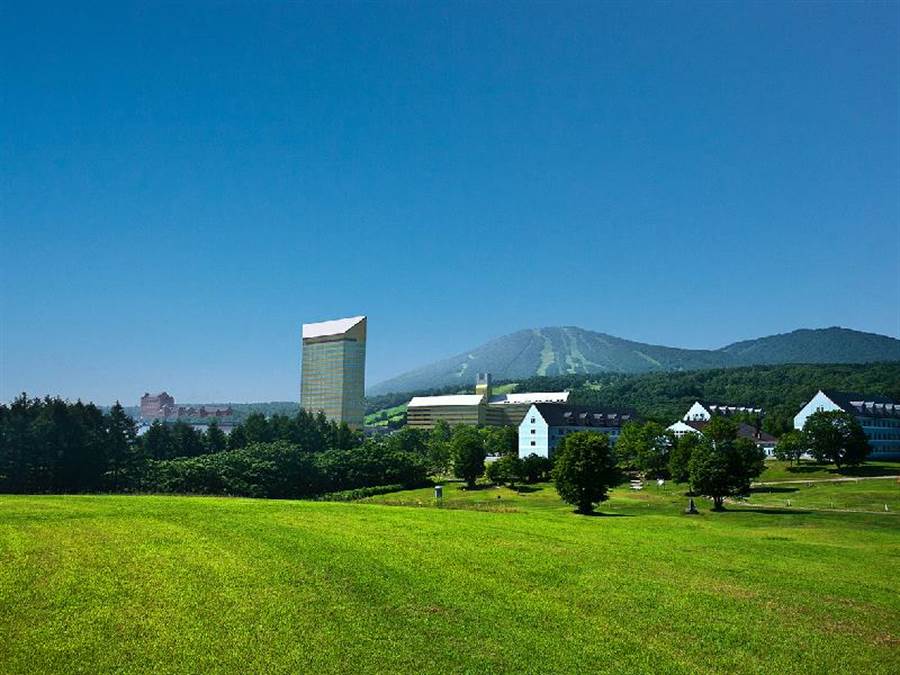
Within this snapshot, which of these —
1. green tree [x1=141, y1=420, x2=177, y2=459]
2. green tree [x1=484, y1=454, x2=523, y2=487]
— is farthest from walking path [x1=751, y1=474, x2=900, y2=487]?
green tree [x1=141, y1=420, x2=177, y2=459]

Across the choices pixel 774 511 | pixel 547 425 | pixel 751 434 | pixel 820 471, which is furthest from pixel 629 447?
pixel 774 511

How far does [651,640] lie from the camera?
18.5 metres

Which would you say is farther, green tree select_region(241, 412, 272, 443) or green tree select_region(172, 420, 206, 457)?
green tree select_region(241, 412, 272, 443)

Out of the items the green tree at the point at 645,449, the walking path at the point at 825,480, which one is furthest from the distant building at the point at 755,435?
the walking path at the point at 825,480

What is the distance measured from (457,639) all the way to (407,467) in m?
82.6

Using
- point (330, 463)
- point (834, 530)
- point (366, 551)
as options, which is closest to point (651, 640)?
point (366, 551)

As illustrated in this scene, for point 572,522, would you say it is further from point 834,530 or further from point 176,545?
point 176,545

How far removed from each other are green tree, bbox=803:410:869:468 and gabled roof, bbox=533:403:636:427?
129 ft

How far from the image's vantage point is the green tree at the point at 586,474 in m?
55.1

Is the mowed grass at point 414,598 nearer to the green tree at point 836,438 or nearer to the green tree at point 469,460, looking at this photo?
the green tree at point 469,460

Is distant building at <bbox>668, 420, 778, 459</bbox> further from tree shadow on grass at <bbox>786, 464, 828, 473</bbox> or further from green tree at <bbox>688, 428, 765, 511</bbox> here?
green tree at <bbox>688, 428, 765, 511</bbox>

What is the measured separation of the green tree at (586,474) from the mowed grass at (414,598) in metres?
20.2

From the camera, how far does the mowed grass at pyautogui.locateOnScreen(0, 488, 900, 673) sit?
1686 cm

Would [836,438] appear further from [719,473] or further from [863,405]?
[719,473]
